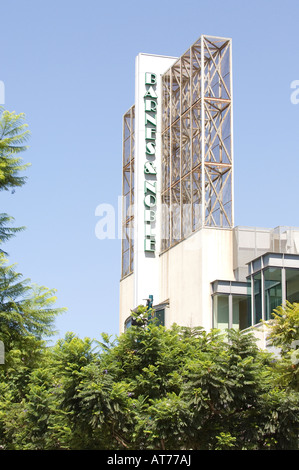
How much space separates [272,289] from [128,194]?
25.4 meters

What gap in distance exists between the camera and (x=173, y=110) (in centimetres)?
6294

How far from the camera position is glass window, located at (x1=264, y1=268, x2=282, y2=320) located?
4606 cm

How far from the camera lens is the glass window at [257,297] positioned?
156 feet

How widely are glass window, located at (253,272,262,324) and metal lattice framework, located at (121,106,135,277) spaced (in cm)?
2021

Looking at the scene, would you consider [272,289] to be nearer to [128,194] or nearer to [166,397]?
[166,397]

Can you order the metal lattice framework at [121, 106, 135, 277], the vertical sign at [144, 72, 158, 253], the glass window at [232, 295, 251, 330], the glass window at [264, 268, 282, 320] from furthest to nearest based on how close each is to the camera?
1. the metal lattice framework at [121, 106, 135, 277]
2. the vertical sign at [144, 72, 158, 253]
3. the glass window at [232, 295, 251, 330]
4. the glass window at [264, 268, 282, 320]

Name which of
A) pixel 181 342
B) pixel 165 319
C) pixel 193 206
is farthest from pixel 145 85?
pixel 181 342

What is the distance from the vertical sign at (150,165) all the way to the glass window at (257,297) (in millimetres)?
15731

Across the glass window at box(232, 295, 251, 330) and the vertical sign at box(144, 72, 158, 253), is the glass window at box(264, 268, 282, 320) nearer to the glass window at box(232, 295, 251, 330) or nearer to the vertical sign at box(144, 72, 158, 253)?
the glass window at box(232, 295, 251, 330)

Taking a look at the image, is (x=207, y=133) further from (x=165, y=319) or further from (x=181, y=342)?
(x=181, y=342)

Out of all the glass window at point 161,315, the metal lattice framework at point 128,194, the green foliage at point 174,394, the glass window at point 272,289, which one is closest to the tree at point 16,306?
the green foliage at point 174,394

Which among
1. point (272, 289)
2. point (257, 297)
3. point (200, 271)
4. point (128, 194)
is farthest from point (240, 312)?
point (128, 194)

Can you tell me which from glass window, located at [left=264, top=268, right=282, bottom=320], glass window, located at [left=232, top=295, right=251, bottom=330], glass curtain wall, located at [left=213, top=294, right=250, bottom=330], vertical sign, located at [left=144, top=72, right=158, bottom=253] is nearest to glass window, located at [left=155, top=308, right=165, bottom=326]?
vertical sign, located at [left=144, top=72, right=158, bottom=253]

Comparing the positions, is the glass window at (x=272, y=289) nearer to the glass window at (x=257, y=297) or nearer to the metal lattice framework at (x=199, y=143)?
the glass window at (x=257, y=297)
